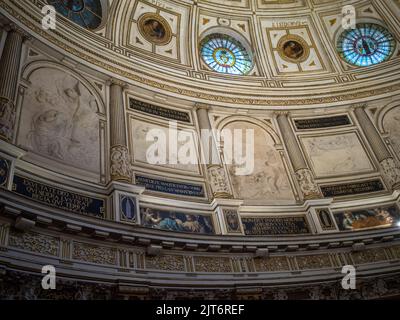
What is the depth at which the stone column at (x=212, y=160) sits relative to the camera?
42.3ft

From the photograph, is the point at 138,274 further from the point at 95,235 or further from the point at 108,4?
the point at 108,4

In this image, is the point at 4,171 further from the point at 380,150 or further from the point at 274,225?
the point at 380,150

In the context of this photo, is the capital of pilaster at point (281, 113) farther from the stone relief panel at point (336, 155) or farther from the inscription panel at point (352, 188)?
the inscription panel at point (352, 188)

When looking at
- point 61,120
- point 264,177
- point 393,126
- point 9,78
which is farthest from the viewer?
point 393,126

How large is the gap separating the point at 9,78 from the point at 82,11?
5566 millimetres

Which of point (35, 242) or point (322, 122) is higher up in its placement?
point (322, 122)

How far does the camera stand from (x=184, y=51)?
677 inches

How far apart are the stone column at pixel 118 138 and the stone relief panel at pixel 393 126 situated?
9.71 metres

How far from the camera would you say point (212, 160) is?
1375 cm

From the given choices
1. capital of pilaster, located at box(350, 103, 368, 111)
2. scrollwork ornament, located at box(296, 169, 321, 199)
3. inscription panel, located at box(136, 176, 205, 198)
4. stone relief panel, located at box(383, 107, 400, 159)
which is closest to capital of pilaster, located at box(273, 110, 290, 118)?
capital of pilaster, located at box(350, 103, 368, 111)

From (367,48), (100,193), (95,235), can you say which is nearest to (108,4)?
(100,193)
